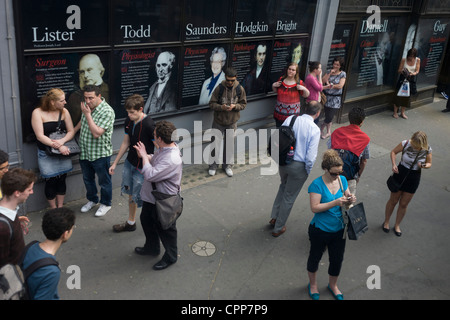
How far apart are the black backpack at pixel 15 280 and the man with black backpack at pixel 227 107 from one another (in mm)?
4772

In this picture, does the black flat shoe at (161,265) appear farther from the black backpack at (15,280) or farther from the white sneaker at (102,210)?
the black backpack at (15,280)

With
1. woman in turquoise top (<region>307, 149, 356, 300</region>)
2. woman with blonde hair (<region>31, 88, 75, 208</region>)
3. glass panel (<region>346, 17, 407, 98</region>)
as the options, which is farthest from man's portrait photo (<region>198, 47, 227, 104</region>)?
glass panel (<region>346, 17, 407, 98</region>)

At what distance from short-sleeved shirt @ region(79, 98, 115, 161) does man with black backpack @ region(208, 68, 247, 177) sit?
2.09 meters

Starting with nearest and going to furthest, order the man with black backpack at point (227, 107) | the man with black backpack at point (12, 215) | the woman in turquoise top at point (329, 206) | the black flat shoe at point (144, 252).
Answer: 1. the man with black backpack at point (12, 215)
2. the woman in turquoise top at point (329, 206)
3. the black flat shoe at point (144, 252)
4. the man with black backpack at point (227, 107)

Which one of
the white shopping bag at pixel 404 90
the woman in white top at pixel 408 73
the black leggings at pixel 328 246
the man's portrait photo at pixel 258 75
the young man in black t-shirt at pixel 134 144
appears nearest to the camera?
the black leggings at pixel 328 246

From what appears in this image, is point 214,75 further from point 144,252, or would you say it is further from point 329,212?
point 329,212

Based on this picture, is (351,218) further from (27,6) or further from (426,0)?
(426,0)

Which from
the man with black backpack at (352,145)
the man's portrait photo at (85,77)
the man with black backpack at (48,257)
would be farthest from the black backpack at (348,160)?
the man with black backpack at (48,257)

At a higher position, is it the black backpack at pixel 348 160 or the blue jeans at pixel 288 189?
the black backpack at pixel 348 160

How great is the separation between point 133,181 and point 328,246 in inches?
102

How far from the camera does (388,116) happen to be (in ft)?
39.8

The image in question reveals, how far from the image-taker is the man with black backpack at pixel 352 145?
612cm
